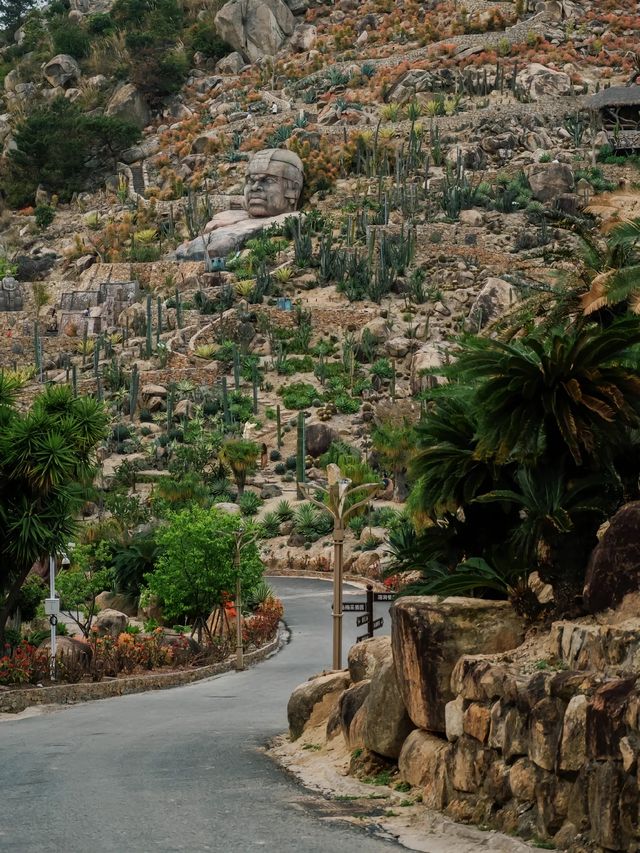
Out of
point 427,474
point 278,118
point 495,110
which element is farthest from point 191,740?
point 278,118

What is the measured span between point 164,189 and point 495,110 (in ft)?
59.9

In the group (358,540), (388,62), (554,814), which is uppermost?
(388,62)

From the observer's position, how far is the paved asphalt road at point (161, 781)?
1327cm

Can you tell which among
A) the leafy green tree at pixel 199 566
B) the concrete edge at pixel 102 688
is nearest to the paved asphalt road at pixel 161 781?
the concrete edge at pixel 102 688

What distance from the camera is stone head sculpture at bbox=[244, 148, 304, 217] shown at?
6925cm

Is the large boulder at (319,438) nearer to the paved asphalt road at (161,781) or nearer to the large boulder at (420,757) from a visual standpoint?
the paved asphalt road at (161,781)

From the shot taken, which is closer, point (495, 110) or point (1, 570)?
point (1, 570)

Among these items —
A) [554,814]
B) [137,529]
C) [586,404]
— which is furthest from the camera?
[137,529]

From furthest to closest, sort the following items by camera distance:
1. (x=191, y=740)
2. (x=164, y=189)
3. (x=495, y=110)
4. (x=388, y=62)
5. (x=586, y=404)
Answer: (x=388, y=62) < (x=164, y=189) < (x=495, y=110) < (x=191, y=740) < (x=586, y=404)

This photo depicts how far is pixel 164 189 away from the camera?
3054 inches

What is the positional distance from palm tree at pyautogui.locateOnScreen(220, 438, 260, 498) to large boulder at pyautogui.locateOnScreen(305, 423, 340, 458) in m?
2.51

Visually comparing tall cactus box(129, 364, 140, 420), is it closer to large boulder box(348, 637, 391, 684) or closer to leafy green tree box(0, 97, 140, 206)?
leafy green tree box(0, 97, 140, 206)

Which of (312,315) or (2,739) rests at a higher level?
(312,315)

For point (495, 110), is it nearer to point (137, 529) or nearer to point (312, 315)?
point (312, 315)
